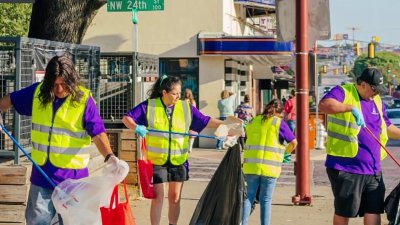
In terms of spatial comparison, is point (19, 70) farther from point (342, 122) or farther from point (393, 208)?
point (393, 208)

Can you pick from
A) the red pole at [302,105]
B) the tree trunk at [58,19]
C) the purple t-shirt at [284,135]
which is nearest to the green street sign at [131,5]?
the tree trunk at [58,19]

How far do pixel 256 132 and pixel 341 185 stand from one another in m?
1.94

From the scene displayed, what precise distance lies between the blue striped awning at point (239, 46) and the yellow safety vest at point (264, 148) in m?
15.4

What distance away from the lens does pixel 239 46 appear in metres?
24.9

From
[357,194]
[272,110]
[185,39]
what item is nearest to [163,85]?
[272,110]

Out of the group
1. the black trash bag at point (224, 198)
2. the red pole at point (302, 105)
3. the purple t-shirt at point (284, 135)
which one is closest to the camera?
the black trash bag at point (224, 198)

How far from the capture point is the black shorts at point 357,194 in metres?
7.69

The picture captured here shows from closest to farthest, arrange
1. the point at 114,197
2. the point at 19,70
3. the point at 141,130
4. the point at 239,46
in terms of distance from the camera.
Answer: the point at 114,197 < the point at 141,130 < the point at 19,70 < the point at 239,46

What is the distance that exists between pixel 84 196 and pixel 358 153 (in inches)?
106

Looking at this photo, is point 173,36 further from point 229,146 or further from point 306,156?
point 229,146

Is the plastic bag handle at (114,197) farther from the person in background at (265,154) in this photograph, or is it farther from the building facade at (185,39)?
the building facade at (185,39)

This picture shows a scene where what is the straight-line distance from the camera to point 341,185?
7750 mm

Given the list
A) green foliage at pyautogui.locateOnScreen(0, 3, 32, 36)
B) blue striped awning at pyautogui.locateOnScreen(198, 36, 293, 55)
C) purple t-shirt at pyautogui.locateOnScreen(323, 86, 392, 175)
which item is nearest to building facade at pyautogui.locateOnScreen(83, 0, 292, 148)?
blue striped awning at pyautogui.locateOnScreen(198, 36, 293, 55)

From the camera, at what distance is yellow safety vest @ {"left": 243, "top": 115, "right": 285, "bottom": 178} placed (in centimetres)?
945
